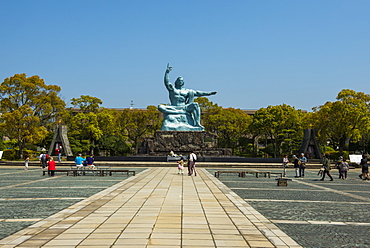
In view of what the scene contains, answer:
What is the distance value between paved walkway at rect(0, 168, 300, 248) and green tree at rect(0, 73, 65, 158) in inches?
1341

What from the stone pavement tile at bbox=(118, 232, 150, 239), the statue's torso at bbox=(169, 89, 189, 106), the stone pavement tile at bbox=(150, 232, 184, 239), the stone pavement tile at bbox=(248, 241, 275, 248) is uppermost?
the statue's torso at bbox=(169, 89, 189, 106)

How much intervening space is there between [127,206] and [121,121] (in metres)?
50.4

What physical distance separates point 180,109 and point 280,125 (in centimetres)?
1792

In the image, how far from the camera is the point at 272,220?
817 cm

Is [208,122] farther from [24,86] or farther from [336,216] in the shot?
[336,216]

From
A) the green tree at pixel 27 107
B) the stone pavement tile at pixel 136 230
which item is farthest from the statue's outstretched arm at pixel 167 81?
the stone pavement tile at pixel 136 230

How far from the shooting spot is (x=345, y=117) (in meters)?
44.3

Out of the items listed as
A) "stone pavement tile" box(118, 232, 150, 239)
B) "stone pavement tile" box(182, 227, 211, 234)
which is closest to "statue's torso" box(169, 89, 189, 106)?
"stone pavement tile" box(182, 227, 211, 234)

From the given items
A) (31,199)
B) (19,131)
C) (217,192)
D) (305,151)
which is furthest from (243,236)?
(19,131)

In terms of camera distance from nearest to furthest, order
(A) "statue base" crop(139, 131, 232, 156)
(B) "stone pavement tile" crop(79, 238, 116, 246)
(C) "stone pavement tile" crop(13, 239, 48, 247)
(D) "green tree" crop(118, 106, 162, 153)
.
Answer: (C) "stone pavement tile" crop(13, 239, 48, 247) → (B) "stone pavement tile" crop(79, 238, 116, 246) → (A) "statue base" crop(139, 131, 232, 156) → (D) "green tree" crop(118, 106, 162, 153)

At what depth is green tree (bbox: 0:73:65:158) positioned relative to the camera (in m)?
41.4

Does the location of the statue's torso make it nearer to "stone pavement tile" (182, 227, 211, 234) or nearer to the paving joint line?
the paving joint line

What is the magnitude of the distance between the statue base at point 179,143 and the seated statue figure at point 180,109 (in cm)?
175

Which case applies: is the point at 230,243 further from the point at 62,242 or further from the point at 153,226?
the point at 62,242
